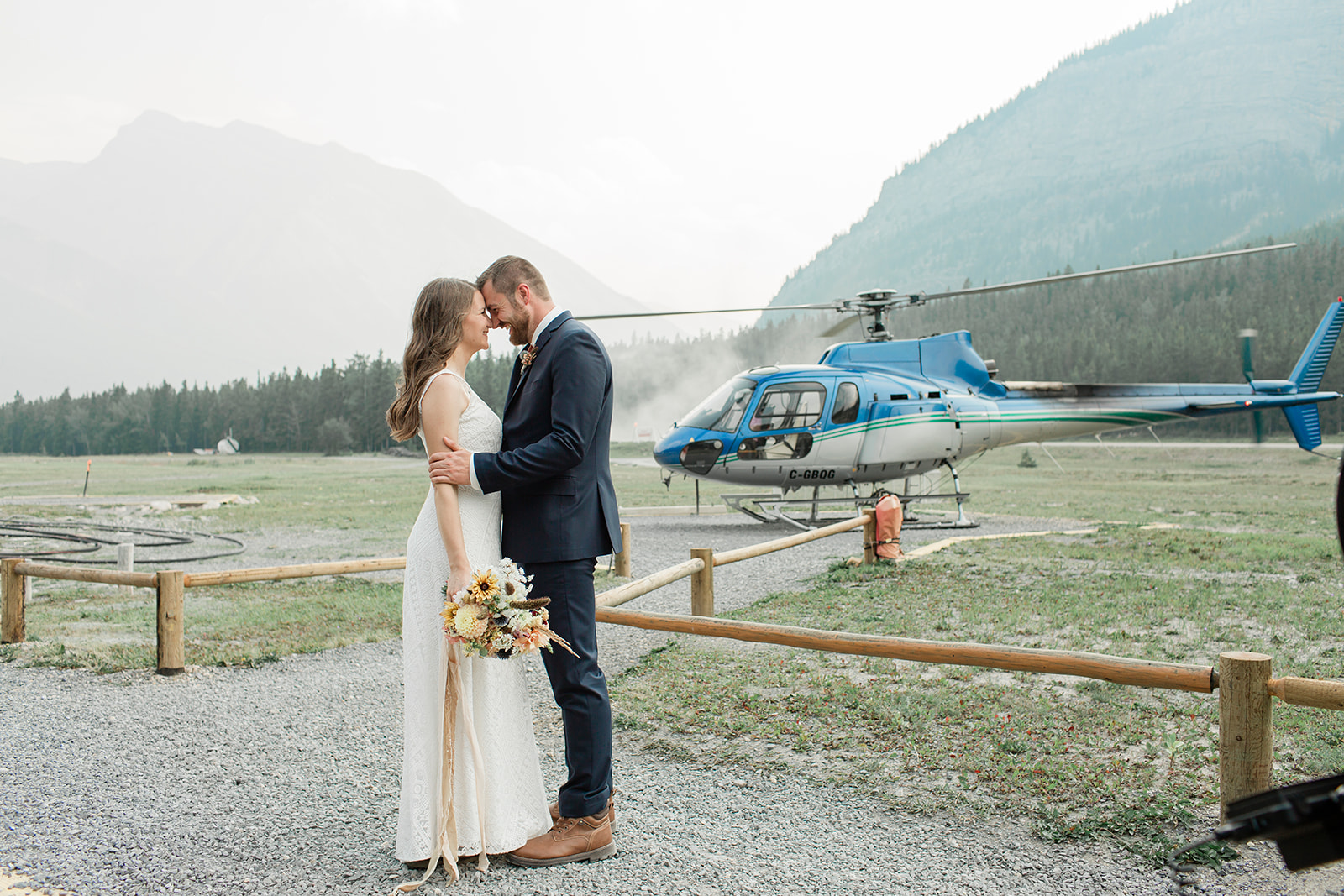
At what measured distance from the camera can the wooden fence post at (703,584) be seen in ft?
20.1

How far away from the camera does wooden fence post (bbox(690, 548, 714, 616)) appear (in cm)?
612

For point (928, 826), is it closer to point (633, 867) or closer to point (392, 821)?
point (633, 867)

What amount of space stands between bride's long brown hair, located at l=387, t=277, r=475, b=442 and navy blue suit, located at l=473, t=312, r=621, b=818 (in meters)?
0.27

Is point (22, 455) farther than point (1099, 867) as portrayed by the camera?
Yes

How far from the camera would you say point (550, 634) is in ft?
8.76

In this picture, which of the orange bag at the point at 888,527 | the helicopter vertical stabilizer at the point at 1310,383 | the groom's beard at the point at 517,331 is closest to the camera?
the groom's beard at the point at 517,331

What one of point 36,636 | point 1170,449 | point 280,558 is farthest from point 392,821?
point 1170,449

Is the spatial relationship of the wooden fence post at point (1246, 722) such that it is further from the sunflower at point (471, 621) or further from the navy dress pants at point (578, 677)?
the sunflower at point (471, 621)

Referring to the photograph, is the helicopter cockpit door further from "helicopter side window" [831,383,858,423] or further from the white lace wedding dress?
the white lace wedding dress

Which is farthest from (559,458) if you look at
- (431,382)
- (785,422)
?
(785,422)

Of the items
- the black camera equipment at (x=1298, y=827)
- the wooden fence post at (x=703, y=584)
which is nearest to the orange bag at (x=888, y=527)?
the wooden fence post at (x=703, y=584)

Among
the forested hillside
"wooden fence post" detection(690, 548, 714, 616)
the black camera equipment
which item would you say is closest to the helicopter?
"wooden fence post" detection(690, 548, 714, 616)

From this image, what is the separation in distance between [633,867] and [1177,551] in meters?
9.25

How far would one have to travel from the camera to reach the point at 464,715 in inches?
108
